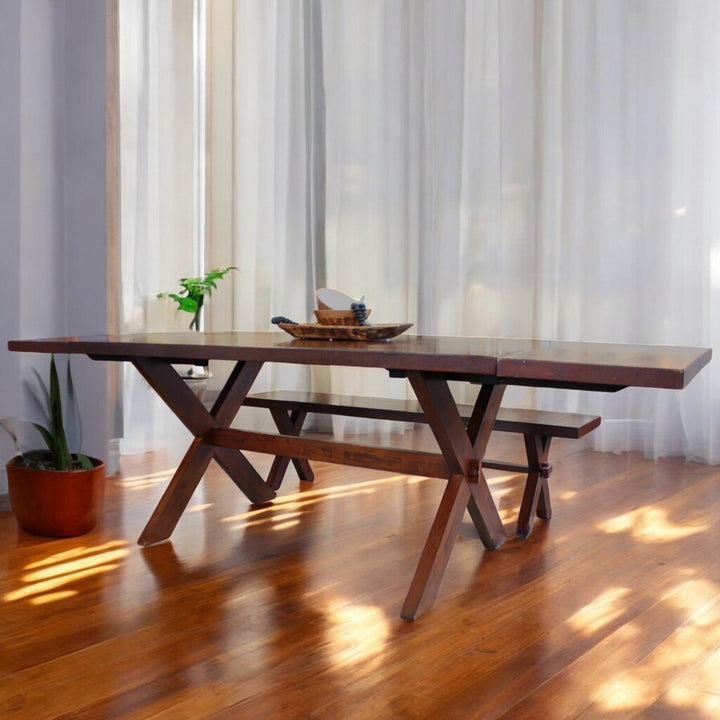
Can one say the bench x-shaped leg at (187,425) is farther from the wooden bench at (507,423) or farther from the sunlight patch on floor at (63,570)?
the wooden bench at (507,423)

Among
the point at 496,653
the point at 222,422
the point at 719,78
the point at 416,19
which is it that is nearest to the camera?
the point at 496,653

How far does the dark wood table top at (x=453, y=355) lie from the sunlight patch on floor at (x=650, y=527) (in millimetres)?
677

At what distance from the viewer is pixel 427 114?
450 centimetres

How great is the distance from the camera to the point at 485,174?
4359 millimetres

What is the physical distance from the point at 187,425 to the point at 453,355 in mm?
1073

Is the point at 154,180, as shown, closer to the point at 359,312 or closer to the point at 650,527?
the point at 359,312

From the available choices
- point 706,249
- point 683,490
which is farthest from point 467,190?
point 683,490

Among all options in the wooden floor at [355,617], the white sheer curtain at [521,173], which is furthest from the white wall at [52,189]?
the white sheer curtain at [521,173]

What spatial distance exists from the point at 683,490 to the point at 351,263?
2.06 m

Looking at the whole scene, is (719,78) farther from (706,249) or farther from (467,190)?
(467,190)

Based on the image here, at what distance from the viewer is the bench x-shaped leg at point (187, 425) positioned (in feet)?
8.53

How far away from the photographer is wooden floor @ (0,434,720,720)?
5.36ft

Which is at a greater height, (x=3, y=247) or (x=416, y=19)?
(x=416, y=19)

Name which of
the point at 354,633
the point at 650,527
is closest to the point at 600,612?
the point at 354,633
